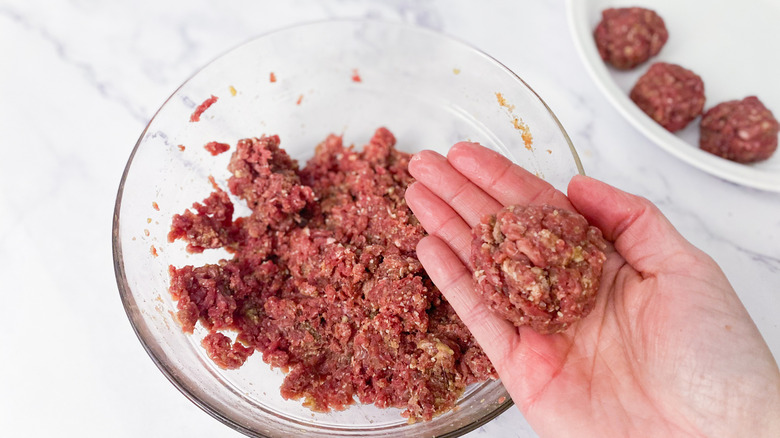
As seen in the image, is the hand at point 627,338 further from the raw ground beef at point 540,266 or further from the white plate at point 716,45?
the white plate at point 716,45

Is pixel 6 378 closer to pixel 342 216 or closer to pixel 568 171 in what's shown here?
pixel 342 216

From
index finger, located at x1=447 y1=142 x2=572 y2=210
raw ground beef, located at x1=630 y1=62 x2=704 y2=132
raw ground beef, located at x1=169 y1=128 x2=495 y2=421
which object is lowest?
raw ground beef, located at x1=169 y1=128 x2=495 y2=421

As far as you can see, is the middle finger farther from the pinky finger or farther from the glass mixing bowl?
the glass mixing bowl

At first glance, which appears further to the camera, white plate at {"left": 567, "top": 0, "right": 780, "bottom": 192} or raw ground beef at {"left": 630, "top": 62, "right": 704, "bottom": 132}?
white plate at {"left": 567, "top": 0, "right": 780, "bottom": 192}

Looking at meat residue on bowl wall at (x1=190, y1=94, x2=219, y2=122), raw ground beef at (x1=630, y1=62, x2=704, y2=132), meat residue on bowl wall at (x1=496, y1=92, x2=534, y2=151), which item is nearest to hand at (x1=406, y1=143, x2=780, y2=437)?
meat residue on bowl wall at (x1=496, y1=92, x2=534, y2=151)

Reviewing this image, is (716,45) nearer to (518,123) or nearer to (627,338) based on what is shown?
(518,123)

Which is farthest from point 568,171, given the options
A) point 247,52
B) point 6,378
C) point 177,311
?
point 6,378

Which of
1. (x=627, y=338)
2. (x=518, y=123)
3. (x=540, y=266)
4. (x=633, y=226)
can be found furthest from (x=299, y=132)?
(x=627, y=338)
